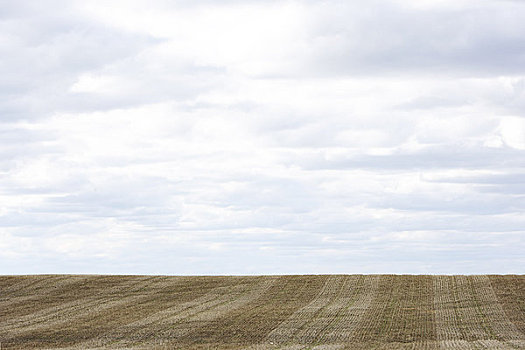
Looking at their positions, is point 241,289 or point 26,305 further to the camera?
point 241,289

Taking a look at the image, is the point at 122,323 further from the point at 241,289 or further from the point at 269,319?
the point at 241,289

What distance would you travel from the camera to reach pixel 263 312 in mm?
44219

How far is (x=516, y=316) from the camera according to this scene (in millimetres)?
42188

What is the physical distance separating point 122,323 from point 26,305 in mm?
12484

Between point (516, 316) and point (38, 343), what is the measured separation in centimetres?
2576

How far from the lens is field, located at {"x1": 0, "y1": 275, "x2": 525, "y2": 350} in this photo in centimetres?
3494

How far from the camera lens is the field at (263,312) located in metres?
34.9

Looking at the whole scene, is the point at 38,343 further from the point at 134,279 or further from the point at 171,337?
the point at 134,279

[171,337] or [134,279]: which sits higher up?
[134,279]

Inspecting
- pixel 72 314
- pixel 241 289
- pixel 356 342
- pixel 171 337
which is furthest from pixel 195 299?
pixel 356 342

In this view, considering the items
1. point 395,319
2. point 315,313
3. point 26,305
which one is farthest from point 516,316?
point 26,305

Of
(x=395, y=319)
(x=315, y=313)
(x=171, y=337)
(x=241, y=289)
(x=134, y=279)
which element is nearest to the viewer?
(x=171, y=337)

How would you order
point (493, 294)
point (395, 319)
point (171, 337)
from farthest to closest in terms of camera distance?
point (493, 294)
point (395, 319)
point (171, 337)

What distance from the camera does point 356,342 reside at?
33.8 metres
